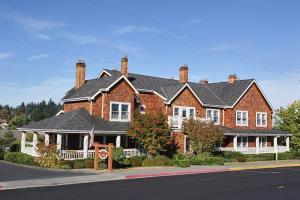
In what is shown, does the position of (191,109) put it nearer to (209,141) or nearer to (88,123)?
(209,141)

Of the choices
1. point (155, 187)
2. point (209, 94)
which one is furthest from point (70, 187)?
point (209, 94)

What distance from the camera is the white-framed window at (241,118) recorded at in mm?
54281

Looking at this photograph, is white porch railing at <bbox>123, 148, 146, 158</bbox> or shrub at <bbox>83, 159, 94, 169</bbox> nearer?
shrub at <bbox>83, 159, 94, 169</bbox>

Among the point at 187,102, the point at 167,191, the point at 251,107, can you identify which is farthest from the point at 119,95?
the point at 167,191

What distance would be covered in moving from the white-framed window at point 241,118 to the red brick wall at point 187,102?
20.8ft

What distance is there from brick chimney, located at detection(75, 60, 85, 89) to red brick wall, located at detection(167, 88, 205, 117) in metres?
9.86

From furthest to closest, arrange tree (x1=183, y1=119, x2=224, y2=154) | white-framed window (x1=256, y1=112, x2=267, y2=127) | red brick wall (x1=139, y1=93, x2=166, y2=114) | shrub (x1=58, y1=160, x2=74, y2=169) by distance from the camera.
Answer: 1. white-framed window (x1=256, y1=112, x2=267, y2=127)
2. red brick wall (x1=139, y1=93, x2=166, y2=114)
3. tree (x1=183, y1=119, x2=224, y2=154)
4. shrub (x1=58, y1=160, x2=74, y2=169)

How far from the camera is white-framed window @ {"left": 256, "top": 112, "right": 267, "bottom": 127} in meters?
57.1

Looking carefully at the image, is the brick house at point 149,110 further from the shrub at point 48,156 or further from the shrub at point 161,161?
the shrub at point 161,161

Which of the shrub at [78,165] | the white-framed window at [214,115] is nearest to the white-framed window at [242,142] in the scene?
the white-framed window at [214,115]

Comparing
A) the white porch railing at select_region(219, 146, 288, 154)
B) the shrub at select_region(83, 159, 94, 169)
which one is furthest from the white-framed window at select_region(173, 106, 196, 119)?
the shrub at select_region(83, 159, 94, 169)

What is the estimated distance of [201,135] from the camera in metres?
41.8

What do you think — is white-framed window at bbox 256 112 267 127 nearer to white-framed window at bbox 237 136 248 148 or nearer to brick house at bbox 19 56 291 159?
brick house at bbox 19 56 291 159

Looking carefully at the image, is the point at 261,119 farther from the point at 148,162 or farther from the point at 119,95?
the point at 148,162
